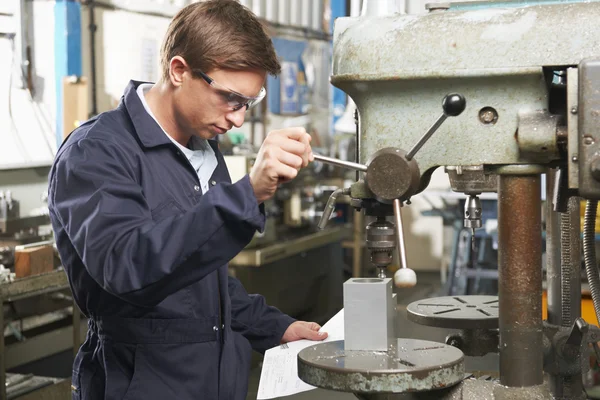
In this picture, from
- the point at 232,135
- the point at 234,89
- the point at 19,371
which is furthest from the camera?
the point at 232,135

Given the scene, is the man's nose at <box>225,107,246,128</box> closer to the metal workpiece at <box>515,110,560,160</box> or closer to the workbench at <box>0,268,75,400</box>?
the metal workpiece at <box>515,110,560,160</box>

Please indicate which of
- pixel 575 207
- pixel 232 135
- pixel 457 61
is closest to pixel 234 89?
pixel 457 61

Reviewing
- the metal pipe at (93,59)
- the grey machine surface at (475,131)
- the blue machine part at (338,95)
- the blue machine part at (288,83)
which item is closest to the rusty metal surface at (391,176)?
the grey machine surface at (475,131)

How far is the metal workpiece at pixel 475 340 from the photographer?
1.32m

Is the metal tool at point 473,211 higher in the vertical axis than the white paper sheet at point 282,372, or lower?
higher

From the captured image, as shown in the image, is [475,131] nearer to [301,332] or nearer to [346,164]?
[346,164]

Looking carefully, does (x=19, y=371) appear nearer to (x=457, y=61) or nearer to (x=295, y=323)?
(x=295, y=323)

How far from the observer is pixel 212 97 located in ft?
4.14

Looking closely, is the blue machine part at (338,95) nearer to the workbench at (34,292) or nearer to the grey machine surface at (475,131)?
the workbench at (34,292)

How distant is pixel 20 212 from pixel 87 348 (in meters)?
2.34

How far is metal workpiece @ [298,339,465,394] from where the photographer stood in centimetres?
94

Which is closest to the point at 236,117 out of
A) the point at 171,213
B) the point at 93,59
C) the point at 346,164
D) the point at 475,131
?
the point at 171,213

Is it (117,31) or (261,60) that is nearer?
(261,60)

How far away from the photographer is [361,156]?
43.2 inches
